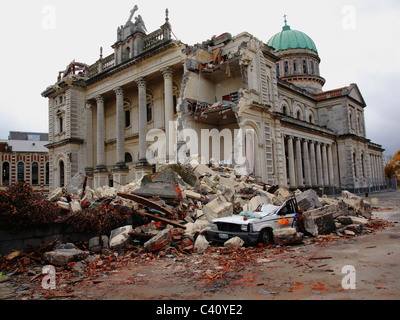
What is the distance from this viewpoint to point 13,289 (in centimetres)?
605

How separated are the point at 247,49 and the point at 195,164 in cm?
969

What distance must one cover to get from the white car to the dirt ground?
45 centimetres

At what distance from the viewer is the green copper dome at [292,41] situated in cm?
4762

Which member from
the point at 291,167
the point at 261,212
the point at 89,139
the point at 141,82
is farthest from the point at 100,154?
the point at 261,212

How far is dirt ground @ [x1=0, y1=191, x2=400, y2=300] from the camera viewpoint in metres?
5.10

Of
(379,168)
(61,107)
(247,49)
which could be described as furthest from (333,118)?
(61,107)

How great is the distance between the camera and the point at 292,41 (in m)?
47.9

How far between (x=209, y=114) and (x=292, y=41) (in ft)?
109

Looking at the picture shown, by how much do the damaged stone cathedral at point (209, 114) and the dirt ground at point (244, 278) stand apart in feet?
40.1

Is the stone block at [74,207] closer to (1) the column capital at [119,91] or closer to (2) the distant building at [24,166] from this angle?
(1) the column capital at [119,91]

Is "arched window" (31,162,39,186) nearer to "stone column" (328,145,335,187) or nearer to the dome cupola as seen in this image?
the dome cupola

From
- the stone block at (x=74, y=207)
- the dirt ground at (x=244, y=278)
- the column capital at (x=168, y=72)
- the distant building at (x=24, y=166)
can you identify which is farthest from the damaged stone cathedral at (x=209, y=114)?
the distant building at (x=24, y=166)

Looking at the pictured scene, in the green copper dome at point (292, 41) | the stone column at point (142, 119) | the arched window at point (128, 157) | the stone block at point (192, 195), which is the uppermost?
the green copper dome at point (292, 41)
